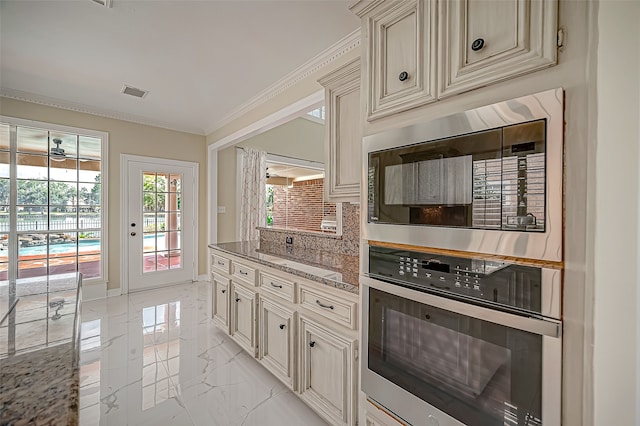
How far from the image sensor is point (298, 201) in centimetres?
774

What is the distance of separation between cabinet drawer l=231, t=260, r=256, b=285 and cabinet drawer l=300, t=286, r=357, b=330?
23.6 inches

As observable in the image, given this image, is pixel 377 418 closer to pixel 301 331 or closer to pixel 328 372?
pixel 328 372

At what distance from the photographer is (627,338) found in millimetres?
784

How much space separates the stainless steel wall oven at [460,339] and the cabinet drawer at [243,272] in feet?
3.83

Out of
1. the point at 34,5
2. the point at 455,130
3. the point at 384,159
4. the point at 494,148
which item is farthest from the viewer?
the point at 34,5

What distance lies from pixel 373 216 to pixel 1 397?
1.18 metres

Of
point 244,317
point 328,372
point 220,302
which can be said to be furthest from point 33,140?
point 328,372

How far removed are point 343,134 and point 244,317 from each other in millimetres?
1664

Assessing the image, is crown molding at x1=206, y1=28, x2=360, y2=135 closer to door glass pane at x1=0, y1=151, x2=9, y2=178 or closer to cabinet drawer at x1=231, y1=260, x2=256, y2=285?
cabinet drawer at x1=231, y1=260, x2=256, y2=285

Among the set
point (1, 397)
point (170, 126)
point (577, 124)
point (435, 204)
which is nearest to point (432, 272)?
point (435, 204)

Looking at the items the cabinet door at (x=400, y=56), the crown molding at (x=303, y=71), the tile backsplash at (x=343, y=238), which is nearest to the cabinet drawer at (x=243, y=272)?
the tile backsplash at (x=343, y=238)

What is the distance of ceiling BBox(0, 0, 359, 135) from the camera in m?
2.01

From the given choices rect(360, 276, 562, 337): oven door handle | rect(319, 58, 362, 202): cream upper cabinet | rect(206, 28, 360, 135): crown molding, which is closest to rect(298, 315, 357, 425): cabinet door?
rect(360, 276, 562, 337): oven door handle

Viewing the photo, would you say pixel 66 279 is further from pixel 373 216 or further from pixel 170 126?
pixel 170 126
